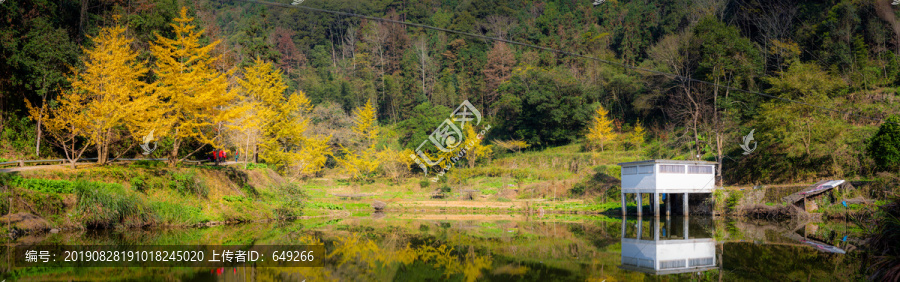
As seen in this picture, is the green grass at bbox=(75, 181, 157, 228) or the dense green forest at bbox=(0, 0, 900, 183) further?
the dense green forest at bbox=(0, 0, 900, 183)

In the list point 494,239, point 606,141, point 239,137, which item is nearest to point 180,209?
point 494,239

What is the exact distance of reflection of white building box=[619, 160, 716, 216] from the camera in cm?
2353

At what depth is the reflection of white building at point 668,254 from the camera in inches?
386

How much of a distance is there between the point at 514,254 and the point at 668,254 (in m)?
3.12

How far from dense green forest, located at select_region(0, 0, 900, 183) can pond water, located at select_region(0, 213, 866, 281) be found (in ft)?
13.8

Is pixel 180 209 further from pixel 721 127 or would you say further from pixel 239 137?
pixel 721 127

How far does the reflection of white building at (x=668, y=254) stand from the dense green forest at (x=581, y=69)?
3.83 meters

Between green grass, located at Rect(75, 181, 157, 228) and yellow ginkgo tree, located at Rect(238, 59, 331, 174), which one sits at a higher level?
yellow ginkgo tree, located at Rect(238, 59, 331, 174)

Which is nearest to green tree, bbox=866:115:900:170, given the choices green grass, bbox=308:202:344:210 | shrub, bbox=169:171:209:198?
green grass, bbox=308:202:344:210

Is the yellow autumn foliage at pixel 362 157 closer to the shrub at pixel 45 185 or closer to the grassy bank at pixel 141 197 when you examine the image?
the grassy bank at pixel 141 197

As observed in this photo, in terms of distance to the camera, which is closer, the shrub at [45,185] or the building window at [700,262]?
the building window at [700,262]

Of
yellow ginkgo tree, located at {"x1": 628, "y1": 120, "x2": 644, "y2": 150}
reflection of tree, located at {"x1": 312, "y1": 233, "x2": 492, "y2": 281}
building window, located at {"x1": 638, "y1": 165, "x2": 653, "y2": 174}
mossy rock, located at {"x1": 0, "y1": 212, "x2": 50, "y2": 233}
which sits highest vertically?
yellow ginkgo tree, located at {"x1": 628, "y1": 120, "x2": 644, "y2": 150}

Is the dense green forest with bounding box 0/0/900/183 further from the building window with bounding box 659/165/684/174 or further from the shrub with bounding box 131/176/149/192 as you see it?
the building window with bounding box 659/165/684/174

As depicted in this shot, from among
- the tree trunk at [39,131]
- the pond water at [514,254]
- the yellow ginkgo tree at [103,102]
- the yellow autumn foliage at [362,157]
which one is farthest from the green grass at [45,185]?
the yellow autumn foliage at [362,157]
